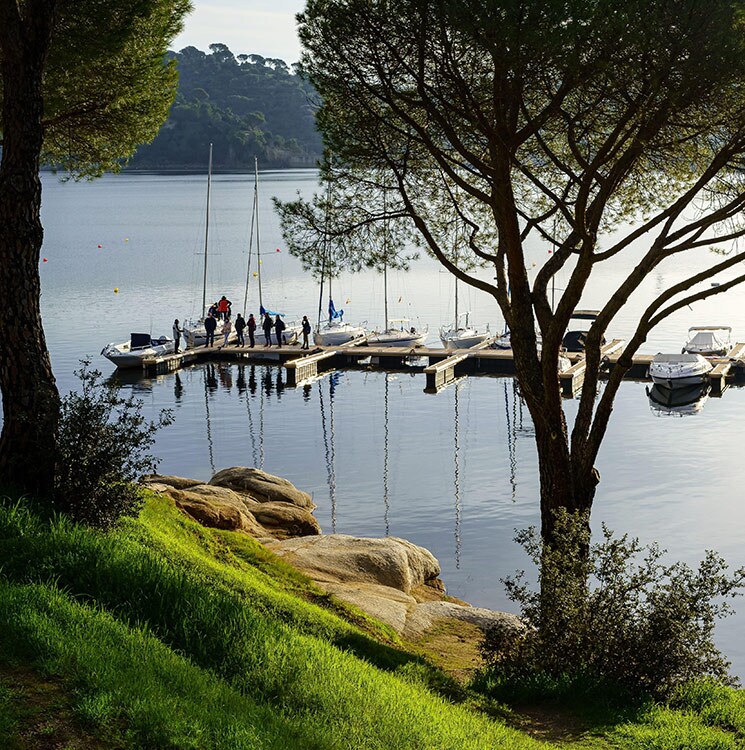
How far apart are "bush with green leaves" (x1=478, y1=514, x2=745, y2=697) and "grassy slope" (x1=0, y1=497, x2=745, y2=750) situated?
0.37 metres

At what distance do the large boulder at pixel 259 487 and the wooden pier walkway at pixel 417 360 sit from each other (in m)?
20.9

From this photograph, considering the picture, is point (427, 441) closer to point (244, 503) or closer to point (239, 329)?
point (239, 329)

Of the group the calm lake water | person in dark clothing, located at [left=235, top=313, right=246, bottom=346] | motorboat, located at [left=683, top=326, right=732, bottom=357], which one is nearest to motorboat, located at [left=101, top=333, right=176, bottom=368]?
the calm lake water

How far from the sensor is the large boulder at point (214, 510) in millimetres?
12258

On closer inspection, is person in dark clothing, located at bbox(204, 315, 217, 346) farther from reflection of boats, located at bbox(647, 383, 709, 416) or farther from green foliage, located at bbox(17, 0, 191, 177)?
green foliage, located at bbox(17, 0, 191, 177)

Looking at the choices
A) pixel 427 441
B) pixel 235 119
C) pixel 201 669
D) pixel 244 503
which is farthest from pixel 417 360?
pixel 235 119

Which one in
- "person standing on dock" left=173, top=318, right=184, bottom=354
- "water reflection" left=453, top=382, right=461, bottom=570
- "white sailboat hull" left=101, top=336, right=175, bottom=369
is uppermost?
"person standing on dock" left=173, top=318, right=184, bottom=354

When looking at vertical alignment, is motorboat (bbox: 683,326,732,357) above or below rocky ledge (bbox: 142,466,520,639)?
above

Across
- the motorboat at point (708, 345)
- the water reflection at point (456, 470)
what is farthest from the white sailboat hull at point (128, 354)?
the motorboat at point (708, 345)

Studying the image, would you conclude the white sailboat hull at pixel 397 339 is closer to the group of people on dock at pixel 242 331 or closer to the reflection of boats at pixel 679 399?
the group of people on dock at pixel 242 331

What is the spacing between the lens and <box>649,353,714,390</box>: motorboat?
37.2 m

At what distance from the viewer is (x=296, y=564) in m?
12.1

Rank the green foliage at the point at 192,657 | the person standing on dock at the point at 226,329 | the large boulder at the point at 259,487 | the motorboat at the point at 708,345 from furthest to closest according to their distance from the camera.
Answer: the person standing on dock at the point at 226,329, the motorboat at the point at 708,345, the large boulder at the point at 259,487, the green foliage at the point at 192,657

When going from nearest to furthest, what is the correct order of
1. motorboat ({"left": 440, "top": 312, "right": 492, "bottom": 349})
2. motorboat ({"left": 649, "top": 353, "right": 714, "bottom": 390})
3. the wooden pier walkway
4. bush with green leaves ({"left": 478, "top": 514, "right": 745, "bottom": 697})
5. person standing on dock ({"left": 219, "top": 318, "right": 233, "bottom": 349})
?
1. bush with green leaves ({"left": 478, "top": 514, "right": 745, "bottom": 697})
2. motorboat ({"left": 649, "top": 353, "right": 714, "bottom": 390})
3. the wooden pier walkway
4. motorboat ({"left": 440, "top": 312, "right": 492, "bottom": 349})
5. person standing on dock ({"left": 219, "top": 318, "right": 233, "bottom": 349})
